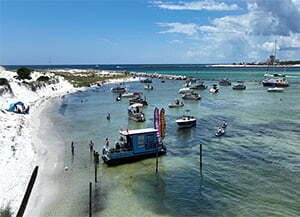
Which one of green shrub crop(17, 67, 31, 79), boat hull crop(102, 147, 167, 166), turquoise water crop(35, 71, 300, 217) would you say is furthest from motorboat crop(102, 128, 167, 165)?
green shrub crop(17, 67, 31, 79)

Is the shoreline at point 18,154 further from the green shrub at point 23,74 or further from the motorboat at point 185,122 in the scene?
the green shrub at point 23,74

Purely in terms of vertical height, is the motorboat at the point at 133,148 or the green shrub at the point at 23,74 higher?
the green shrub at the point at 23,74

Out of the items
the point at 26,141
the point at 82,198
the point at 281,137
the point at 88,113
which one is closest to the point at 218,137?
the point at 281,137

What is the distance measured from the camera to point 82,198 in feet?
81.5

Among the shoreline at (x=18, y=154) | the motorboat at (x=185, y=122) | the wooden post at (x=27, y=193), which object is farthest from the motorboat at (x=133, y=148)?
the motorboat at (x=185, y=122)

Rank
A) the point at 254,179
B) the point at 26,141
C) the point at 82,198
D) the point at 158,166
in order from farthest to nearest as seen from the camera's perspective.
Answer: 1. the point at 26,141
2. the point at 158,166
3. the point at 254,179
4. the point at 82,198

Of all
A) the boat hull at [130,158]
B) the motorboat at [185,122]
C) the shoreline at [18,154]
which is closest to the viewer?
the shoreline at [18,154]

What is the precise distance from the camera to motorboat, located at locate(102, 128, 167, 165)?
3253 cm

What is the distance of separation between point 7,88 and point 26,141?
34.3 metres

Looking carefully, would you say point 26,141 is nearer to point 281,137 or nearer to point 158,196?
point 158,196

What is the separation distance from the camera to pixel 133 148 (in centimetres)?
3341

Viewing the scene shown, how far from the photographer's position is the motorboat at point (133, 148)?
107 feet

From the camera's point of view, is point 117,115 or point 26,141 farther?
point 117,115

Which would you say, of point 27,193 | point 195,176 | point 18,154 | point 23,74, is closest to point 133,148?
point 195,176
